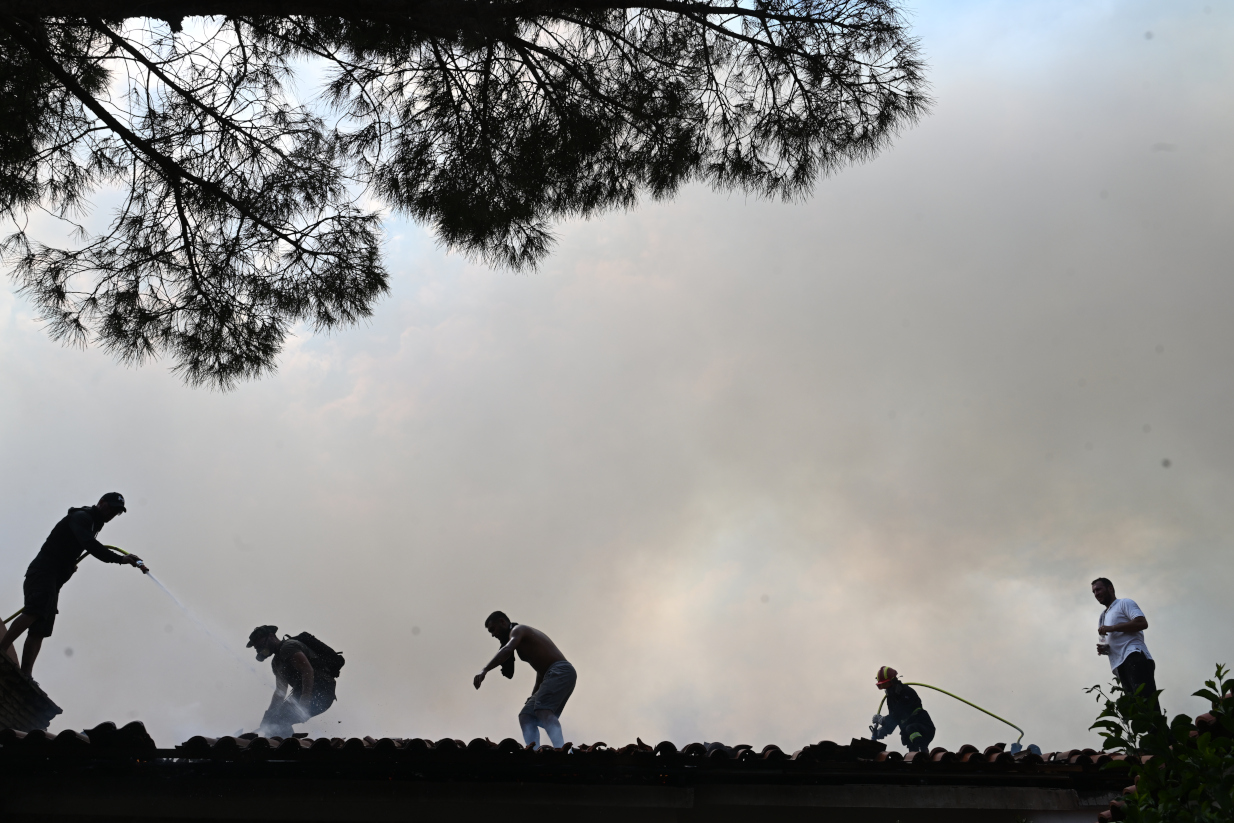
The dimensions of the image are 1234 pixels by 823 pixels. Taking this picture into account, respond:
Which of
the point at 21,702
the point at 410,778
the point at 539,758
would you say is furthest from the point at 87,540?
the point at 539,758

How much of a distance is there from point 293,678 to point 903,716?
6.19 meters

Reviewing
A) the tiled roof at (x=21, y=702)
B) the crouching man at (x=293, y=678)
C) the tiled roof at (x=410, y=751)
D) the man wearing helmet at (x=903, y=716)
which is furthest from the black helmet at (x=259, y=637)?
the man wearing helmet at (x=903, y=716)

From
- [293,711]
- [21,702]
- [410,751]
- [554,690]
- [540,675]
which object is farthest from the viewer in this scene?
[293,711]

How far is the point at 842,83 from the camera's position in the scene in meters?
5.98

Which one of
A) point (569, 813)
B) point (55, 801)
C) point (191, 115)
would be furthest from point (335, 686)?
point (191, 115)

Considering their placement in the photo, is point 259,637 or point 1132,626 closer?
point 1132,626

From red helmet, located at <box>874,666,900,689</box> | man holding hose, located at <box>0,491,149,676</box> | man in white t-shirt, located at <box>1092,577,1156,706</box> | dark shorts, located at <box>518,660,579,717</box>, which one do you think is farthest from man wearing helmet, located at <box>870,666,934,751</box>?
man holding hose, located at <box>0,491,149,676</box>

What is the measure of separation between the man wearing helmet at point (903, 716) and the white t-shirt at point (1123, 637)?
2.63 metres

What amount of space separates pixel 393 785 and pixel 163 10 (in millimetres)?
4230

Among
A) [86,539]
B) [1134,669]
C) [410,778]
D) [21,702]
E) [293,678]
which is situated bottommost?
[410,778]

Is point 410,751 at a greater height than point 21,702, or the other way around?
point 21,702

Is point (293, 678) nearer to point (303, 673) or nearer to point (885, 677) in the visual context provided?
point (303, 673)

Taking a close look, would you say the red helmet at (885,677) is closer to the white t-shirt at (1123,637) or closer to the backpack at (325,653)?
the white t-shirt at (1123,637)

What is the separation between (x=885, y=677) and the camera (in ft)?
31.6
